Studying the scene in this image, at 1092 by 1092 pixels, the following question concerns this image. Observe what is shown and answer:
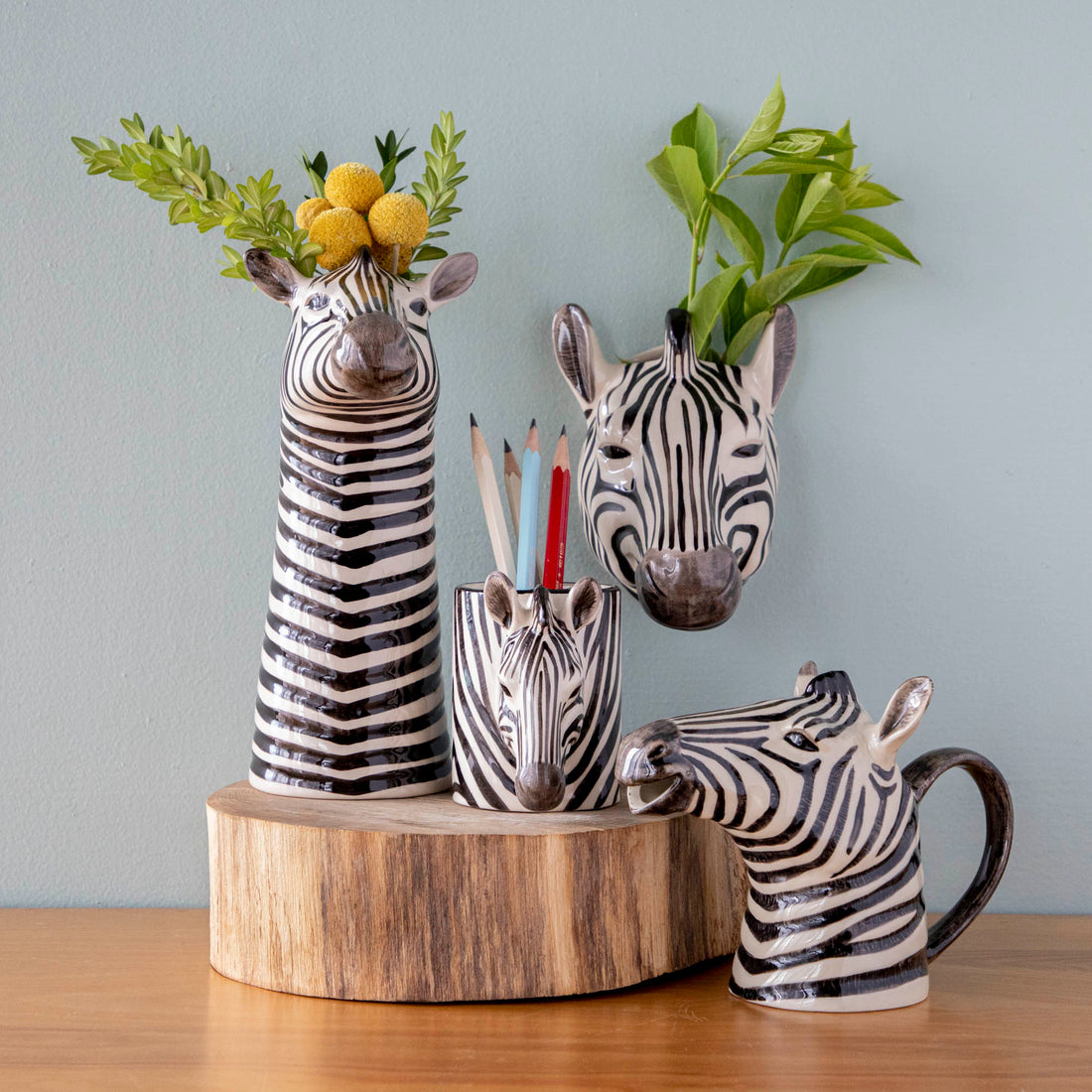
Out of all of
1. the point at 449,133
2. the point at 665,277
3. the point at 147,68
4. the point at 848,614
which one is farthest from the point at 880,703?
the point at 147,68

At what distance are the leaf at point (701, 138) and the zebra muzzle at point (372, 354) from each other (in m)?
0.24

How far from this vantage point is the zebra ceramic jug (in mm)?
525

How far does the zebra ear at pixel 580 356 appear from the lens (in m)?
0.67

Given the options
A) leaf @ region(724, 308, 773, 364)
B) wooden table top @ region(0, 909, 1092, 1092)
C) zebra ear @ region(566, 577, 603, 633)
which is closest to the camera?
wooden table top @ region(0, 909, 1092, 1092)

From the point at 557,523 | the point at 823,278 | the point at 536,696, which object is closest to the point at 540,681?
the point at 536,696

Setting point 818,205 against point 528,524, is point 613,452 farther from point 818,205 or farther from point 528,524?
point 818,205

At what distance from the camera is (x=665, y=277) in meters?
0.72

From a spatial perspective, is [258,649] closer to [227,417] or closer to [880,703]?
[227,417]

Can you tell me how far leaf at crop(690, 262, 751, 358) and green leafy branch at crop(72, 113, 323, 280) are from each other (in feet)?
0.77

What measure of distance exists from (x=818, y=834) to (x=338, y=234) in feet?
1.36

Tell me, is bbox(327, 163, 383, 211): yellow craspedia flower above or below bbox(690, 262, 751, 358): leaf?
above

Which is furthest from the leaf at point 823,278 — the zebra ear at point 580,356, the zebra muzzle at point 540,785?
the zebra muzzle at point 540,785

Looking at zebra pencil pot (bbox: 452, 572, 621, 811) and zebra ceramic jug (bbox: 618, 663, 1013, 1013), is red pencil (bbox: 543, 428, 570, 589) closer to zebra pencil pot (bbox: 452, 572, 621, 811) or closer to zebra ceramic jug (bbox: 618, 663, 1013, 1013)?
zebra pencil pot (bbox: 452, 572, 621, 811)

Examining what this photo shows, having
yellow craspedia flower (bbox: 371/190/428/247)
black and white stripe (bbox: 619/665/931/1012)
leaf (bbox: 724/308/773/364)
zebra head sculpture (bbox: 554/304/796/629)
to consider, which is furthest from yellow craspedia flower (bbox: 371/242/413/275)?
black and white stripe (bbox: 619/665/931/1012)
